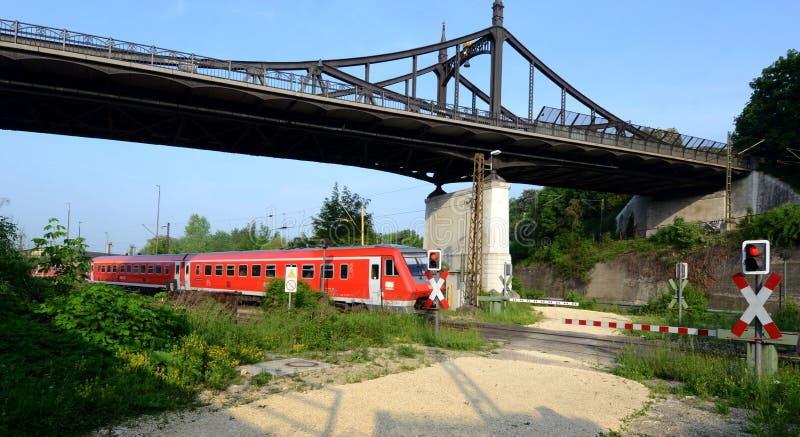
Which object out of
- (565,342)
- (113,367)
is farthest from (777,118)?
(113,367)

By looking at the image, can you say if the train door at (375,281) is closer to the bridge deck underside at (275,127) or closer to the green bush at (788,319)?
the bridge deck underside at (275,127)

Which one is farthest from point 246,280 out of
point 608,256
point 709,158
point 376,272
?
point 709,158

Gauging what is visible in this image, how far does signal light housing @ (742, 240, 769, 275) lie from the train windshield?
38.5 feet

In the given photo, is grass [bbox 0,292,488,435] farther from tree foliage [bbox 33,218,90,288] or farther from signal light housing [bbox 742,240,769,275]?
signal light housing [bbox 742,240,769,275]

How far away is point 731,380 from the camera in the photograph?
8.39m

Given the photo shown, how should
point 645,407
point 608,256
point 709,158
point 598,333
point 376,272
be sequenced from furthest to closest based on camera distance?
point 608,256 < point 709,158 < point 376,272 < point 598,333 < point 645,407

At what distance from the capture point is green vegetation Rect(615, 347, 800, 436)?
21.7 ft

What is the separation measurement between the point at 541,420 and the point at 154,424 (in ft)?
15.0

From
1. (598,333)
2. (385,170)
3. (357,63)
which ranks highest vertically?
(357,63)

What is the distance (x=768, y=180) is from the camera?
132 feet

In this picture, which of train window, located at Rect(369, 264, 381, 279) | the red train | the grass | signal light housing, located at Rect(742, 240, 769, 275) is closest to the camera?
the grass

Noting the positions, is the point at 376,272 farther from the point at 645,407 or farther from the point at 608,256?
the point at 608,256

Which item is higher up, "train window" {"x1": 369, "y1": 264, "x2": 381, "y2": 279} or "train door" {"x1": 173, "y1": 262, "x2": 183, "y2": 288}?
"train window" {"x1": 369, "y1": 264, "x2": 381, "y2": 279}

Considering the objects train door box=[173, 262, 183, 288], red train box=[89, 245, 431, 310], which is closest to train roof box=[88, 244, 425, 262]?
red train box=[89, 245, 431, 310]
